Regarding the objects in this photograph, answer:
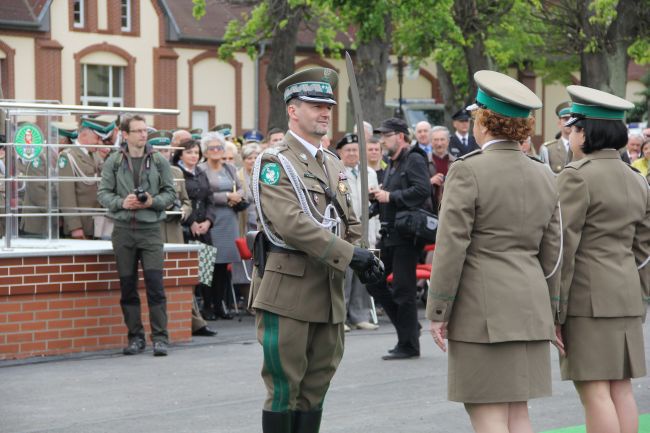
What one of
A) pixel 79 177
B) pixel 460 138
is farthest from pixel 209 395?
pixel 460 138

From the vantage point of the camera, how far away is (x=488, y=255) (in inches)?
224

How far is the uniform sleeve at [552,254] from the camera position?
19.4 feet

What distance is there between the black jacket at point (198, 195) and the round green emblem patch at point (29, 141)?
2.35 meters

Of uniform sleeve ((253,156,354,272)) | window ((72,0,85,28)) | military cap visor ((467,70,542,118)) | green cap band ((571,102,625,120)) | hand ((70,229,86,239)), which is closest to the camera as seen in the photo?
military cap visor ((467,70,542,118))

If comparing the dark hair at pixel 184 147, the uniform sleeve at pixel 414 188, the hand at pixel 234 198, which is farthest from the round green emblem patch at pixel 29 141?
the uniform sleeve at pixel 414 188

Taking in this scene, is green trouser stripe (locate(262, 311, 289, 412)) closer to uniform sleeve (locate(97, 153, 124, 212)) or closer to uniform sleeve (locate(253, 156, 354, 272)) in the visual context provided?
uniform sleeve (locate(253, 156, 354, 272))

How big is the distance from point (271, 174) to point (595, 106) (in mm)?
1686

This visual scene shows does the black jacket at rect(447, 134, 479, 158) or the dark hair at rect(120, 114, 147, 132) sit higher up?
the dark hair at rect(120, 114, 147, 132)

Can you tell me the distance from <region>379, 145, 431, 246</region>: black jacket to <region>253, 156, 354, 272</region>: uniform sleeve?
449cm

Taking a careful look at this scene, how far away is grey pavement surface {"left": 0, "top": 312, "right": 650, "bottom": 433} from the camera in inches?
313

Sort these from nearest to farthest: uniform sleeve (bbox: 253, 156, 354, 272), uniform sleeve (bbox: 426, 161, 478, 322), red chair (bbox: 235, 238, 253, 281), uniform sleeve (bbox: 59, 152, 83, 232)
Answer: uniform sleeve (bbox: 426, 161, 478, 322)
uniform sleeve (bbox: 253, 156, 354, 272)
uniform sleeve (bbox: 59, 152, 83, 232)
red chair (bbox: 235, 238, 253, 281)

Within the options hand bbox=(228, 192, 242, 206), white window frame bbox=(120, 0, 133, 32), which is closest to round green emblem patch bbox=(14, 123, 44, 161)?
hand bbox=(228, 192, 242, 206)

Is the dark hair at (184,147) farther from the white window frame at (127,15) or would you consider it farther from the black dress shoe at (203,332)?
the white window frame at (127,15)

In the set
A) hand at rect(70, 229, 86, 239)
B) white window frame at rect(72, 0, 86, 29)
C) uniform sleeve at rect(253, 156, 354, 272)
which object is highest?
white window frame at rect(72, 0, 86, 29)
